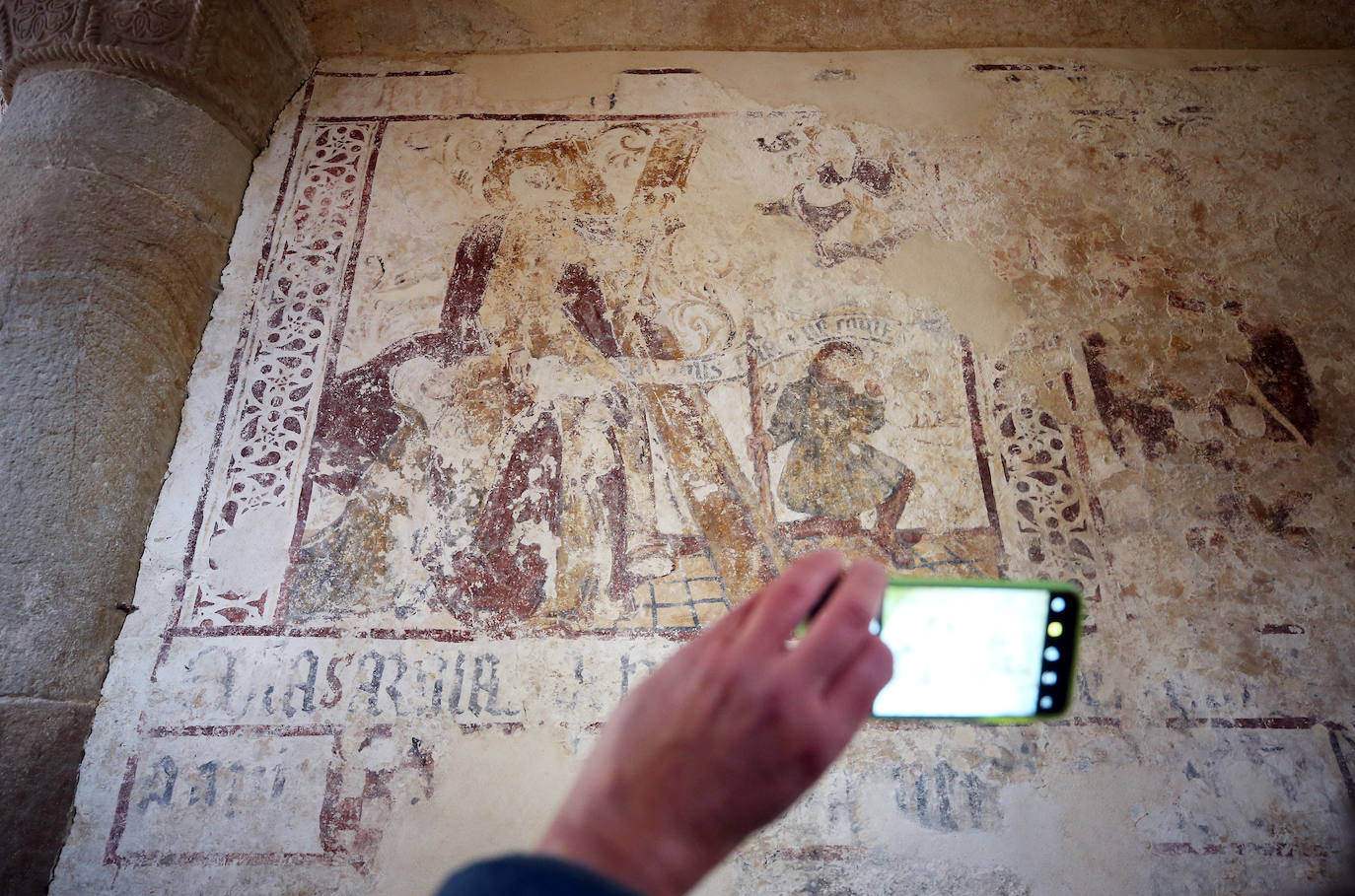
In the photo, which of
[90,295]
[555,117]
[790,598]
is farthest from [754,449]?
[790,598]

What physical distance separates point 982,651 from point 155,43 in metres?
3.69

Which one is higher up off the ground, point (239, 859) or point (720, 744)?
point (239, 859)

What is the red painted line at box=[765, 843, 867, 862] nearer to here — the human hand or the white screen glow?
the white screen glow

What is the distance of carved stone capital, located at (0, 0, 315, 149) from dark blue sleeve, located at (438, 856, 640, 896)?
378 centimetres

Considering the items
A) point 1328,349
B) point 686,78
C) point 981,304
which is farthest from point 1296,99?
point 686,78

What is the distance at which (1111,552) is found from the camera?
2.97 m

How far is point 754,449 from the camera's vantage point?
3.14 m

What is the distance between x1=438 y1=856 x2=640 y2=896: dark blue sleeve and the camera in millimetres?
460

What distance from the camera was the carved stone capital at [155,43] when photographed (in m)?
3.35

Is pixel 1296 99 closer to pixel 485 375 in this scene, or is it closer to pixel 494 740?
pixel 485 375

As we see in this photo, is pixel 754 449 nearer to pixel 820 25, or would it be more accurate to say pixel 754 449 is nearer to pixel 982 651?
pixel 820 25

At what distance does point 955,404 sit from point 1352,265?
5.47 feet

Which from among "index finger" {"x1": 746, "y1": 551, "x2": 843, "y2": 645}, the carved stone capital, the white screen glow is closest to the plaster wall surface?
the carved stone capital

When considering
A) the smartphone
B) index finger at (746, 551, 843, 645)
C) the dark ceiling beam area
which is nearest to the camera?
index finger at (746, 551, 843, 645)
